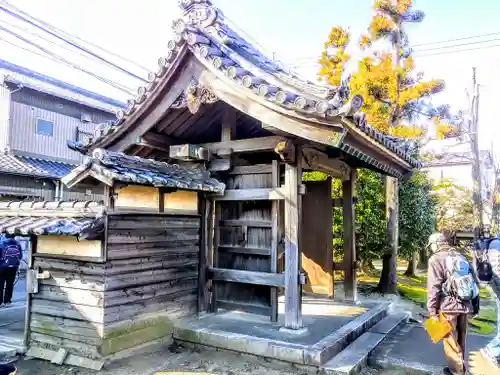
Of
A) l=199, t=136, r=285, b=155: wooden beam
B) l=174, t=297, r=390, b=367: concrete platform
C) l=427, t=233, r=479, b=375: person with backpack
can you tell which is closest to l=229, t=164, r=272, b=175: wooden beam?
l=199, t=136, r=285, b=155: wooden beam

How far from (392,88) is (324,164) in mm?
6515

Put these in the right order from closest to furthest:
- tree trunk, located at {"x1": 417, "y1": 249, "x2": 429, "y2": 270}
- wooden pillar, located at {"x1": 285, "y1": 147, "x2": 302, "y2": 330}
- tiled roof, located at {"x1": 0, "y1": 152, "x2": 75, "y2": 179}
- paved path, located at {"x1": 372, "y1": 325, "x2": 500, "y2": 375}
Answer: paved path, located at {"x1": 372, "y1": 325, "x2": 500, "y2": 375}, wooden pillar, located at {"x1": 285, "y1": 147, "x2": 302, "y2": 330}, tiled roof, located at {"x1": 0, "y1": 152, "x2": 75, "y2": 179}, tree trunk, located at {"x1": 417, "y1": 249, "x2": 429, "y2": 270}

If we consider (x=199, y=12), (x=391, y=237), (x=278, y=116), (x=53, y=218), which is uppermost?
(x=199, y=12)

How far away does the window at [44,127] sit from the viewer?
20156 millimetres

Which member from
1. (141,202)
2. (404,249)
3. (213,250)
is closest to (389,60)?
(404,249)

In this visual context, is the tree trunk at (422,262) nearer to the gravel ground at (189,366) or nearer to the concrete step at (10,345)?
the gravel ground at (189,366)

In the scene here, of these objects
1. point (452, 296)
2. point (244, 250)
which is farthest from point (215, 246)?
point (452, 296)

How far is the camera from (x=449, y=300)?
5137mm

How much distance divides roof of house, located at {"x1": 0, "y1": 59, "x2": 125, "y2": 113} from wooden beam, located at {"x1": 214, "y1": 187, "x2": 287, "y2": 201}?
1619 centimetres

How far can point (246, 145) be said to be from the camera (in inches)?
276

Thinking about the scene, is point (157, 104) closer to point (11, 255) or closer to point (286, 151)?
point (286, 151)

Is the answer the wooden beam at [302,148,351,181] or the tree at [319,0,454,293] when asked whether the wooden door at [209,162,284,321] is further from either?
the tree at [319,0,454,293]

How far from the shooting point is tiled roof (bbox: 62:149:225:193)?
5402mm

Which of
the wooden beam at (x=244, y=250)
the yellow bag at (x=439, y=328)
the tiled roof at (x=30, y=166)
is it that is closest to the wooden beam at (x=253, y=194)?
the wooden beam at (x=244, y=250)
